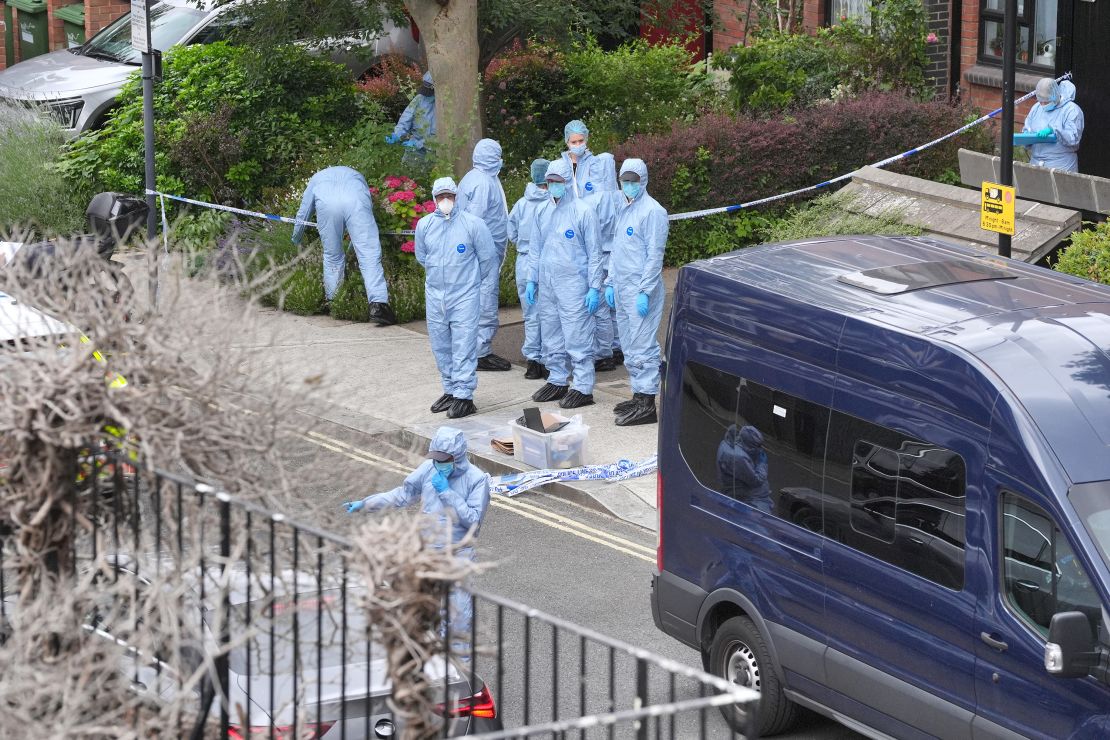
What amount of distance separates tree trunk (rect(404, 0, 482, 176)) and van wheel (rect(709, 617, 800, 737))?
10109 mm

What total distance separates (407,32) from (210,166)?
15.6 ft

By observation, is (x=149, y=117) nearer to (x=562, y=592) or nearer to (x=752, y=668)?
(x=562, y=592)

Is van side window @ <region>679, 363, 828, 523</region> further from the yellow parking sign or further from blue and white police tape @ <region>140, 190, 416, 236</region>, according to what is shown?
blue and white police tape @ <region>140, 190, 416, 236</region>

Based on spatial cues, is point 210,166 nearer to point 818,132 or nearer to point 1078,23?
point 818,132

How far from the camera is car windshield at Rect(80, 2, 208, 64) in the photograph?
20.8 metres

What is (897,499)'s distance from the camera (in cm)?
672

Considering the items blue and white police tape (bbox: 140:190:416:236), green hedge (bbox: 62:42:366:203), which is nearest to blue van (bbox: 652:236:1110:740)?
blue and white police tape (bbox: 140:190:416:236)

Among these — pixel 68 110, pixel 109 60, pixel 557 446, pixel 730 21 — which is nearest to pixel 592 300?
pixel 557 446

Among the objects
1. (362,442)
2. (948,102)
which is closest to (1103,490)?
(362,442)

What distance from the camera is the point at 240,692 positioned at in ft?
20.6

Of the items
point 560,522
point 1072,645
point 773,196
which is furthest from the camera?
point 773,196

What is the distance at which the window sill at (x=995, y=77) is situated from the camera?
713 inches

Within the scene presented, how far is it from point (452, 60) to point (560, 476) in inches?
282

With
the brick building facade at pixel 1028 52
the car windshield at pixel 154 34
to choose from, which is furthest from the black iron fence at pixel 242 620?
the car windshield at pixel 154 34
